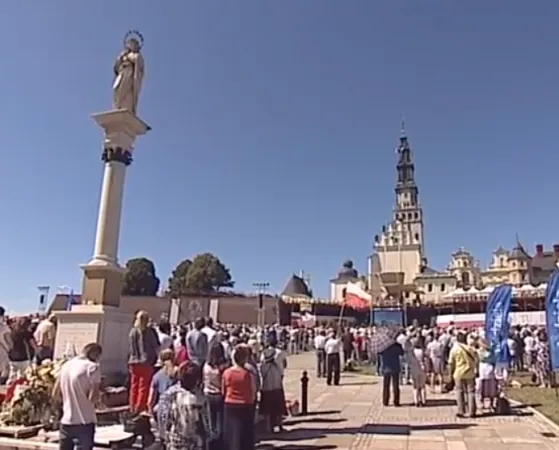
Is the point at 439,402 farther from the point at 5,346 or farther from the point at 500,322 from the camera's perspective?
the point at 5,346

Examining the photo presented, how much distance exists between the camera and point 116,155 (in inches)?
527

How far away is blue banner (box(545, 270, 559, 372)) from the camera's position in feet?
39.8

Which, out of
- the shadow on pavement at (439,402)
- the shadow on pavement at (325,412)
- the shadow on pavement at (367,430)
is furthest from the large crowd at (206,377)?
the shadow on pavement at (325,412)

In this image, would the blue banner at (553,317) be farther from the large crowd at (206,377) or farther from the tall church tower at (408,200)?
the tall church tower at (408,200)

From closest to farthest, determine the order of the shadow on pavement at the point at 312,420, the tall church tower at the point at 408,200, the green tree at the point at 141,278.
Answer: the shadow on pavement at the point at 312,420 < the green tree at the point at 141,278 < the tall church tower at the point at 408,200

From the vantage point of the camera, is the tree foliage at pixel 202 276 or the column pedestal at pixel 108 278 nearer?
the column pedestal at pixel 108 278

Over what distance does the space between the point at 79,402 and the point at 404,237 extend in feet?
374

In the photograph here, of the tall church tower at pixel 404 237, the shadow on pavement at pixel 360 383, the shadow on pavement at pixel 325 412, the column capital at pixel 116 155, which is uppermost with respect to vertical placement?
the tall church tower at pixel 404 237

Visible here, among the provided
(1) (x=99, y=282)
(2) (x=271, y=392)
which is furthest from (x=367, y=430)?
(1) (x=99, y=282)

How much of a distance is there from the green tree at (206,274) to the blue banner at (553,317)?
6777 cm

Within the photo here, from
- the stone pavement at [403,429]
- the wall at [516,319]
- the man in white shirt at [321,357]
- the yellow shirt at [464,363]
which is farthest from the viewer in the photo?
the wall at [516,319]

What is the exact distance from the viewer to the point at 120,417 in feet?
31.4

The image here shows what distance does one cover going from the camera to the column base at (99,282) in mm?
12648

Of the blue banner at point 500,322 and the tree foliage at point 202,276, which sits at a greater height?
the tree foliage at point 202,276
